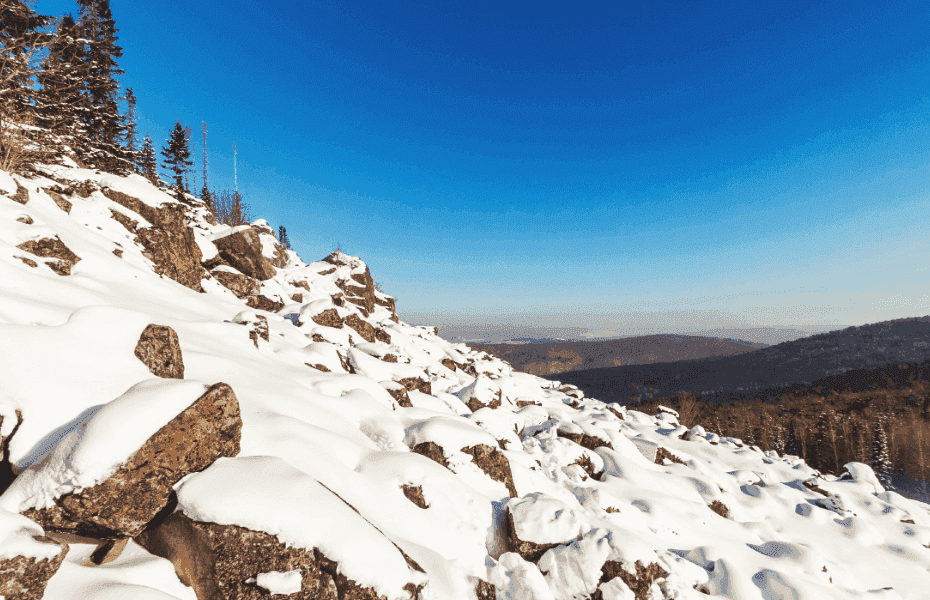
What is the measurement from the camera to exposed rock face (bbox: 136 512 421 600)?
3.71m

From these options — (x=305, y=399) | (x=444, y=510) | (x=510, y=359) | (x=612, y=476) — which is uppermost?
(x=305, y=399)

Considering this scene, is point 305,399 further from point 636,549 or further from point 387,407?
point 636,549

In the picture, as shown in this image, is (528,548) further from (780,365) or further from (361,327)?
(780,365)

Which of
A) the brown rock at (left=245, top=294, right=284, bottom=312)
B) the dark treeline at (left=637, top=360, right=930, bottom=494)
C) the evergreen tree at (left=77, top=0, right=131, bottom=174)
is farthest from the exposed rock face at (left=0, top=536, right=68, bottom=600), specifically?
the dark treeline at (left=637, top=360, right=930, bottom=494)

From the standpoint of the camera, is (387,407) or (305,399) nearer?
(305,399)

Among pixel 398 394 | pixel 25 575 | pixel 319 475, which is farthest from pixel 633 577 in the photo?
pixel 25 575

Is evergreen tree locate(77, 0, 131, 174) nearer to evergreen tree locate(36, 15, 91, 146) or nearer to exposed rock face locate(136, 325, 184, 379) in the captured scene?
evergreen tree locate(36, 15, 91, 146)

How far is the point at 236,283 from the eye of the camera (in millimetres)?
18031

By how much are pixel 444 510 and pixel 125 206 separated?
846 inches

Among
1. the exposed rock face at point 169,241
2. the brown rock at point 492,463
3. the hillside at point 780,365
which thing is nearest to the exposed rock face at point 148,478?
the brown rock at point 492,463

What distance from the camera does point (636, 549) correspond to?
633 cm

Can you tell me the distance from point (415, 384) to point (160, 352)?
9092mm

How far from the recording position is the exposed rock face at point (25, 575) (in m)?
2.67

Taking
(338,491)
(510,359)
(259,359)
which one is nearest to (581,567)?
(338,491)
